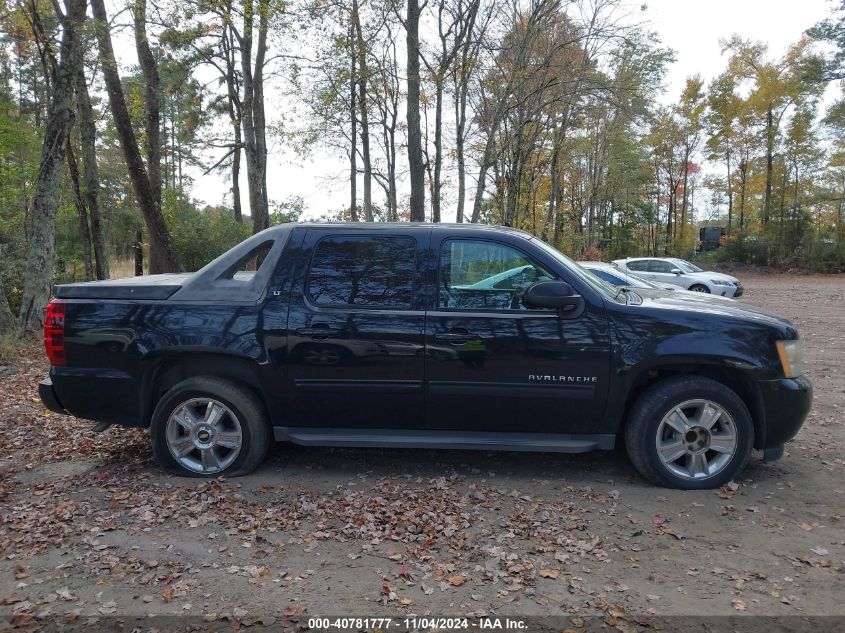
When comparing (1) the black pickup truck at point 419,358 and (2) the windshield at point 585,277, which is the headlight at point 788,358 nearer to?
(1) the black pickup truck at point 419,358

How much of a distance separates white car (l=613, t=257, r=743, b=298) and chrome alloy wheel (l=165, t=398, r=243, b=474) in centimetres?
1676

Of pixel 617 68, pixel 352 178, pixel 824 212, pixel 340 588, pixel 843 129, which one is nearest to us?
pixel 340 588

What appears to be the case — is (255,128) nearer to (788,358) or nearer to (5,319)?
(5,319)

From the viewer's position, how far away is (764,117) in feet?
138

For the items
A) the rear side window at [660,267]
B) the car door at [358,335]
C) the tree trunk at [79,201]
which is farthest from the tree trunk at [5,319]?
the rear side window at [660,267]

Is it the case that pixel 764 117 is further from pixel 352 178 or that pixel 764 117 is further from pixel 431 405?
pixel 431 405

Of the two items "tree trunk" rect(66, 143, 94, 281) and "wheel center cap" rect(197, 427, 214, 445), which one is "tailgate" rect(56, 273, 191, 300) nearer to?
"wheel center cap" rect(197, 427, 214, 445)

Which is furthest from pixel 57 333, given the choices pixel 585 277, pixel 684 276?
pixel 684 276

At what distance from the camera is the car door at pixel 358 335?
4.26 metres

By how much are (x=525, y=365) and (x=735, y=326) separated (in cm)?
149

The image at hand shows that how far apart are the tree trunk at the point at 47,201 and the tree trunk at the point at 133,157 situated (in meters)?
1.66

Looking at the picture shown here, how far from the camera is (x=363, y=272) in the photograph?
4414mm

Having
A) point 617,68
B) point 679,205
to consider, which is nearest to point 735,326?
point 617,68

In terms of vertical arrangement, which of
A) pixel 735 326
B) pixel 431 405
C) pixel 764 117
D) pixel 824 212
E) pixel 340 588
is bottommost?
pixel 340 588
